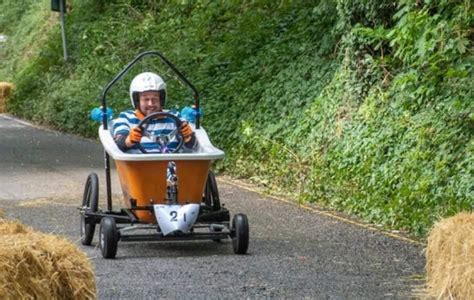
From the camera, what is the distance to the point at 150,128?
10477 mm

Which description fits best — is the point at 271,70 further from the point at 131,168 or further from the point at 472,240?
the point at 472,240

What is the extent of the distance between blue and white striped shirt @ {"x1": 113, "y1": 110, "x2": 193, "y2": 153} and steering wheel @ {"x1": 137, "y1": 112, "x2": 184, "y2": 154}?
19mm

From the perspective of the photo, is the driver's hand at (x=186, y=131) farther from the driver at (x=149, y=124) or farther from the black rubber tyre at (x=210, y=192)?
the black rubber tyre at (x=210, y=192)

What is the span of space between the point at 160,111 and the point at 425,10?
3689mm

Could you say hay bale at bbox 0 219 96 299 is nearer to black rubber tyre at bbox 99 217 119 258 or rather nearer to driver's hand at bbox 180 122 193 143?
black rubber tyre at bbox 99 217 119 258

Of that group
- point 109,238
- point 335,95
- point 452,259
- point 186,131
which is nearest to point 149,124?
point 186,131

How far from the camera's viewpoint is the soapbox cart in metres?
9.99

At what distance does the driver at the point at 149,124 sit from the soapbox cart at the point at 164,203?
2.2 inches

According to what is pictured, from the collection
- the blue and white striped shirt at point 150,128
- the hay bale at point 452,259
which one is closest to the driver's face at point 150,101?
the blue and white striped shirt at point 150,128

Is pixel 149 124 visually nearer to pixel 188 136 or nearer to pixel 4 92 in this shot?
pixel 188 136

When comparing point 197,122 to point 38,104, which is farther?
point 38,104

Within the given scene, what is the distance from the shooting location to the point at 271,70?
1844cm

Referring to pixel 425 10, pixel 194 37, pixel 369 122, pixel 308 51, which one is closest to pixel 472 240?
pixel 425 10

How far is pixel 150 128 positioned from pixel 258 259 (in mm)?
1513
